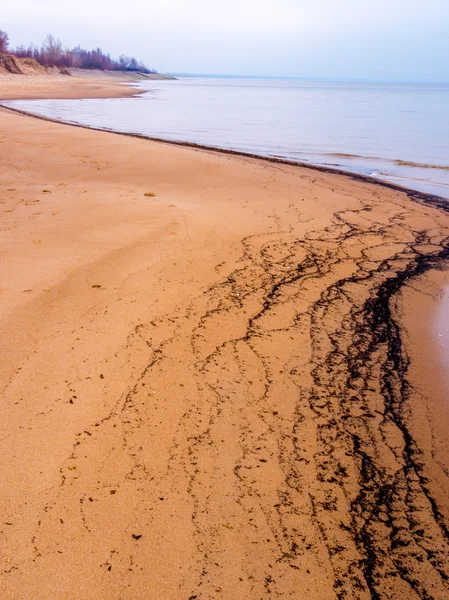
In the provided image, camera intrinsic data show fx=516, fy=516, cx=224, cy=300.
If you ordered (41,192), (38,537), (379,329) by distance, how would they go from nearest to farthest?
1. (38,537)
2. (379,329)
3. (41,192)

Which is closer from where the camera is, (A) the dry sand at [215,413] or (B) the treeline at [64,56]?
(A) the dry sand at [215,413]

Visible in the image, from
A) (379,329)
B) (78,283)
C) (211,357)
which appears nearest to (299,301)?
(379,329)

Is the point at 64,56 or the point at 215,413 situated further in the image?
the point at 64,56

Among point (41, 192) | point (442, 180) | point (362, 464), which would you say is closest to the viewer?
point (362, 464)

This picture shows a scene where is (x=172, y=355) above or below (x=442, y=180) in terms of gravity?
above

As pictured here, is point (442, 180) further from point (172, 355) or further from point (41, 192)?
point (172, 355)

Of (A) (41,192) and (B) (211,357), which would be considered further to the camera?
(A) (41,192)

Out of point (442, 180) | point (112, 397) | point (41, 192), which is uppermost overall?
point (112, 397)

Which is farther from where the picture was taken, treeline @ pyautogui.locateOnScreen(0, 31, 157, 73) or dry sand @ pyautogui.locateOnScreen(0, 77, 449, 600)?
treeline @ pyautogui.locateOnScreen(0, 31, 157, 73)
